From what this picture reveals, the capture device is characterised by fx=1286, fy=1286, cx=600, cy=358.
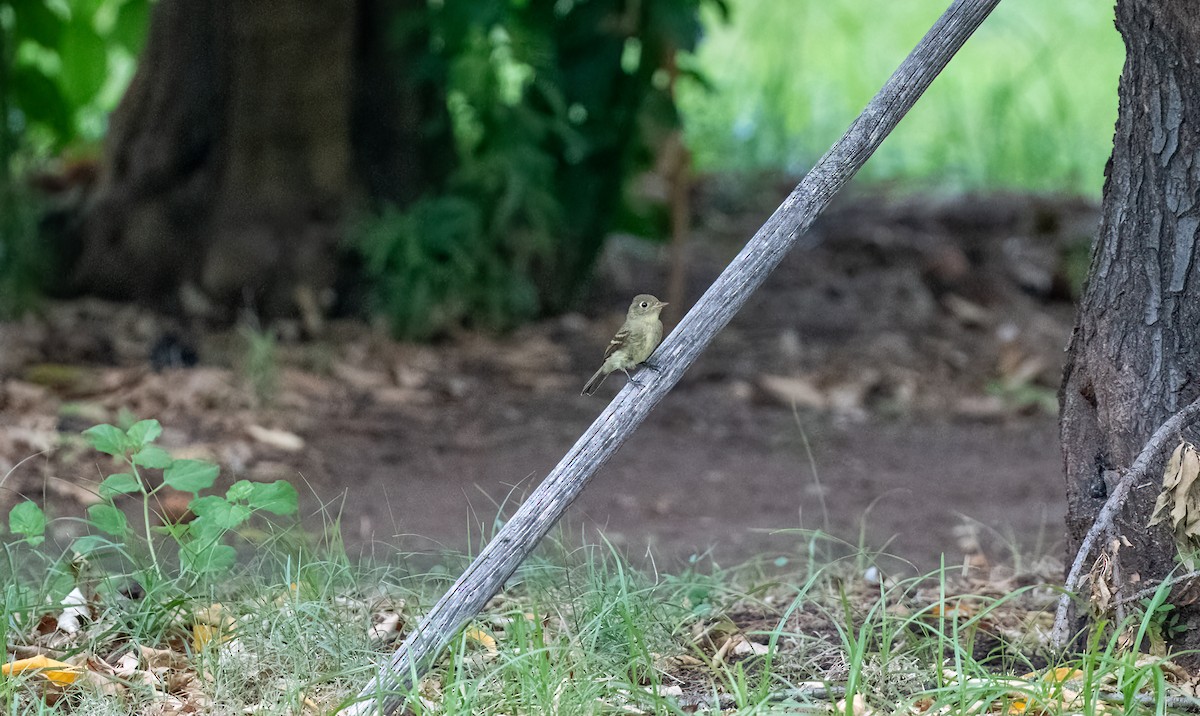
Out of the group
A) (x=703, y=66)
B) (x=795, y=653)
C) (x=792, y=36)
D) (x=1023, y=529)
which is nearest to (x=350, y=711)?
(x=795, y=653)

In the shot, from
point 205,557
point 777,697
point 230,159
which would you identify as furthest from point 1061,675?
point 230,159

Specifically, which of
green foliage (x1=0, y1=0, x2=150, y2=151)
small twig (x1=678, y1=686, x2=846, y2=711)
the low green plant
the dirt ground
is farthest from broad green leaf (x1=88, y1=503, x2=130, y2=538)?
green foliage (x1=0, y1=0, x2=150, y2=151)

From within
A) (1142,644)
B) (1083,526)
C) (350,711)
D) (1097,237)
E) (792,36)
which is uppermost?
(792,36)

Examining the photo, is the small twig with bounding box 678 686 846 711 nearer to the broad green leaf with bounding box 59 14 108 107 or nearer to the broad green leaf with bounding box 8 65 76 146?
the broad green leaf with bounding box 8 65 76 146

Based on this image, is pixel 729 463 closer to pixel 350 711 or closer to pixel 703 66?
pixel 350 711

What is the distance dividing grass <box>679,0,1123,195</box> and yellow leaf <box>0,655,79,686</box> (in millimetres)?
5768

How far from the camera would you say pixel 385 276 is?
20.2 ft

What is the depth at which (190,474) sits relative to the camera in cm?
295

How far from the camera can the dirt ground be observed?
444 centimetres

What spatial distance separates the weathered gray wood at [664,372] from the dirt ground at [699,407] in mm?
1160

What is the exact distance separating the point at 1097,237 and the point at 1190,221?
0.73ft

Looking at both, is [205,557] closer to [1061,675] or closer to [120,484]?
[120,484]

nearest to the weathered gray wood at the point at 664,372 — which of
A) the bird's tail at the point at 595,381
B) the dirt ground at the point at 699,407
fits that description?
the bird's tail at the point at 595,381

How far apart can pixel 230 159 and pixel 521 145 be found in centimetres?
159
